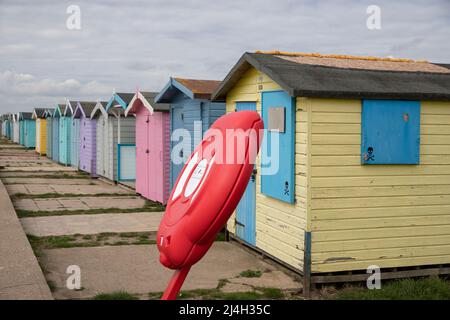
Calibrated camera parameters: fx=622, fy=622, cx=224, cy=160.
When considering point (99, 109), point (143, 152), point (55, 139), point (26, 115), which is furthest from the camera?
point (26, 115)

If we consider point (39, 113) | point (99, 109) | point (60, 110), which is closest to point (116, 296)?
point (99, 109)

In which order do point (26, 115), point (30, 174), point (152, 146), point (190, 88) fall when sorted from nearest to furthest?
point (190, 88)
point (152, 146)
point (30, 174)
point (26, 115)

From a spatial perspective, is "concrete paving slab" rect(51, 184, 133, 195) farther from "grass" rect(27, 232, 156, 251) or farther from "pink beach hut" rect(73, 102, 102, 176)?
"grass" rect(27, 232, 156, 251)

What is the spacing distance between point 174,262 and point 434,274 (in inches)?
184

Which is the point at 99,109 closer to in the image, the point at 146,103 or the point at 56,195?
the point at 56,195

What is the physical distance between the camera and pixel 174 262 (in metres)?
4.48

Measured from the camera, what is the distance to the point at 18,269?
7.62 m

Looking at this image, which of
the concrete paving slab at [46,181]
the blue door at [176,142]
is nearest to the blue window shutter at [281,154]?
the blue door at [176,142]

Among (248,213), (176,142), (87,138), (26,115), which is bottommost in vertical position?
(248,213)

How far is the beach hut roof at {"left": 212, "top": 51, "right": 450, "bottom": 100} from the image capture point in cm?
740

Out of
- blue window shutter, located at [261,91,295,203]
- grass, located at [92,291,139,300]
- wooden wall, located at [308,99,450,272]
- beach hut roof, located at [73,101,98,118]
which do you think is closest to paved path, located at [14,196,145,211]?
blue window shutter, located at [261,91,295,203]

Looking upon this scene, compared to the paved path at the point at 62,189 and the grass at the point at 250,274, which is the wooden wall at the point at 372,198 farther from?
the paved path at the point at 62,189

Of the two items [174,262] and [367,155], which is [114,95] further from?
[174,262]

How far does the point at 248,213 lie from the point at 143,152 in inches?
298
